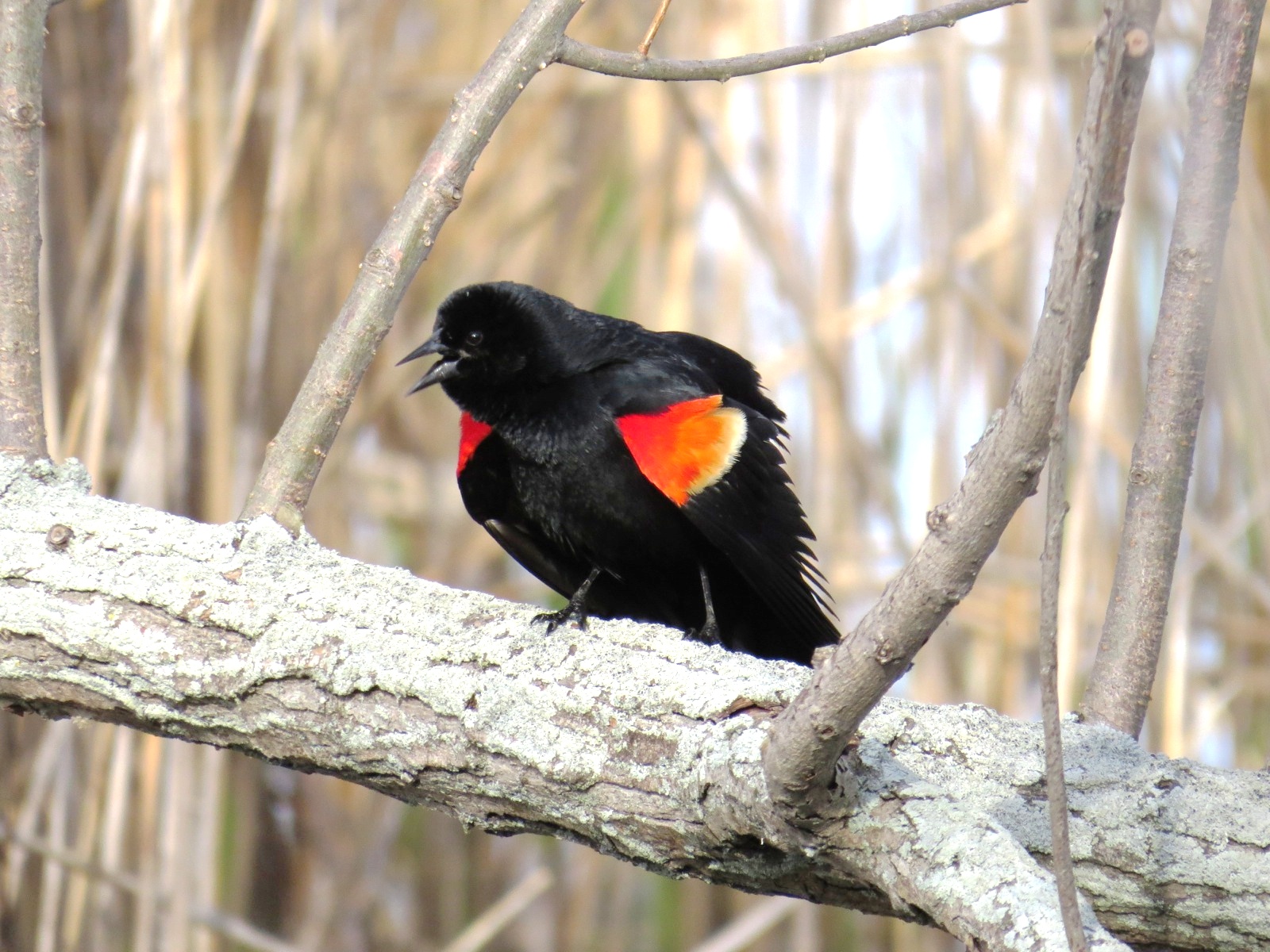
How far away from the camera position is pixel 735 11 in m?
2.42

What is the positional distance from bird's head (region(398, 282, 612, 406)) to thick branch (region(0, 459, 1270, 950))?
1.93 feet

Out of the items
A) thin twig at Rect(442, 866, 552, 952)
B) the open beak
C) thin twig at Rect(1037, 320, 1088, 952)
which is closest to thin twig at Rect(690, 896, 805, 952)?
thin twig at Rect(442, 866, 552, 952)

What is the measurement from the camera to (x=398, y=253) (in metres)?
1.25

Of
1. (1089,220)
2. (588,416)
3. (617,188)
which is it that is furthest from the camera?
(617,188)

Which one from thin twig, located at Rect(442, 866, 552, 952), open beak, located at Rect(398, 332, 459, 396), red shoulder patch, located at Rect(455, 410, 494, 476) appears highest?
open beak, located at Rect(398, 332, 459, 396)

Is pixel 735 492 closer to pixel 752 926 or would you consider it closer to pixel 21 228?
pixel 21 228

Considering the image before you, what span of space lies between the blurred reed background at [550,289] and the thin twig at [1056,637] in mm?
1427

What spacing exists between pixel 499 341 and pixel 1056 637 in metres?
1.29

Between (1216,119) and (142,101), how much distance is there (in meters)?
1.51

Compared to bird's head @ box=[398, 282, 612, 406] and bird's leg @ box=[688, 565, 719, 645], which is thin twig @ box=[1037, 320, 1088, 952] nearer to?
bird's leg @ box=[688, 565, 719, 645]

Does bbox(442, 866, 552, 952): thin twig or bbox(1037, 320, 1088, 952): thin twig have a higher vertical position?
bbox(442, 866, 552, 952): thin twig

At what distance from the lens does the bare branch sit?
43.5 inches

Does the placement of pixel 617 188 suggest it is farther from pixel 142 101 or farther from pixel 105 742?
pixel 105 742

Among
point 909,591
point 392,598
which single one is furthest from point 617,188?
point 909,591
